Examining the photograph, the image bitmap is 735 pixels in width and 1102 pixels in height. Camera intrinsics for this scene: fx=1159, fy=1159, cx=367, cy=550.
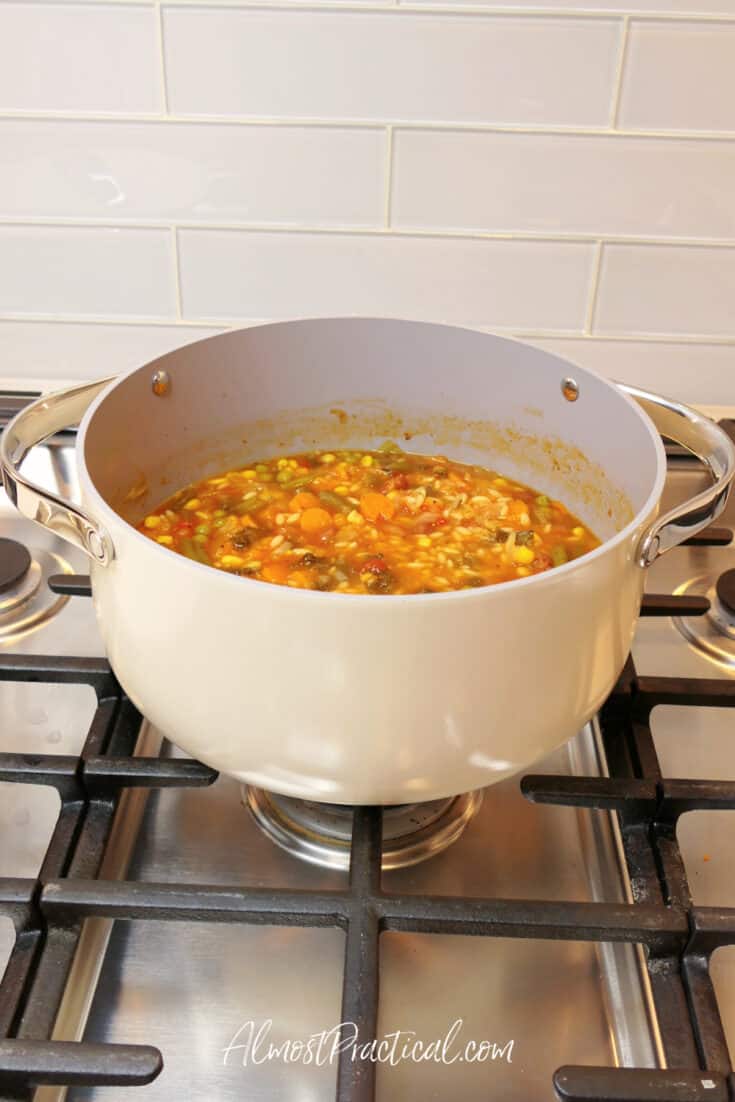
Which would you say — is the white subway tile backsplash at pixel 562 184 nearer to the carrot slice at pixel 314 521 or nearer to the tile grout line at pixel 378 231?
the tile grout line at pixel 378 231

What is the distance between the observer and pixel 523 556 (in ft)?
3.61

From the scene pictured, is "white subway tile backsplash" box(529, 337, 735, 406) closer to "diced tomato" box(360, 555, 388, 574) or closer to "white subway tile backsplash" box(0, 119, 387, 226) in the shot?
"white subway tile backsplash" box(0, 119, 387, 226)

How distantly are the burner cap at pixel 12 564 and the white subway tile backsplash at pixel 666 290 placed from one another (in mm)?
755

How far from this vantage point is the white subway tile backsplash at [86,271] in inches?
56.7

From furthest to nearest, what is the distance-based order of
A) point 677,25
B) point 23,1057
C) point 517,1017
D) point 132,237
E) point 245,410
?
point 132,237
point 677,25
point 245,410
point 517,1017
point 23,1057

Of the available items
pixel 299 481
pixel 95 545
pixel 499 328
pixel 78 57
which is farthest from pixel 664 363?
pixel 95 545

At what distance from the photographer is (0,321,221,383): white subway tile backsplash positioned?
1497 mm

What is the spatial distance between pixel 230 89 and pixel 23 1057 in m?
1.07

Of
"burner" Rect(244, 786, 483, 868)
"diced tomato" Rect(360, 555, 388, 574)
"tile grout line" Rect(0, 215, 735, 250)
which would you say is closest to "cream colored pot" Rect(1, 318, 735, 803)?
"burner" Rect(244, 786, 483, 868)

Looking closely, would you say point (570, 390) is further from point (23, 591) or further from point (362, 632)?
point (23, 591)

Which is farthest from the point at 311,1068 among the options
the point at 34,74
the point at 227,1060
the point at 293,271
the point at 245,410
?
the point at 34,74

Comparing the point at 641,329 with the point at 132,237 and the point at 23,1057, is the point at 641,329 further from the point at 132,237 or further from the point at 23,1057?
the point at 23,1057

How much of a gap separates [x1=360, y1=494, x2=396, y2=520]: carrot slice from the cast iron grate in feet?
1.06

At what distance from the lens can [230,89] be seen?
135 cm
